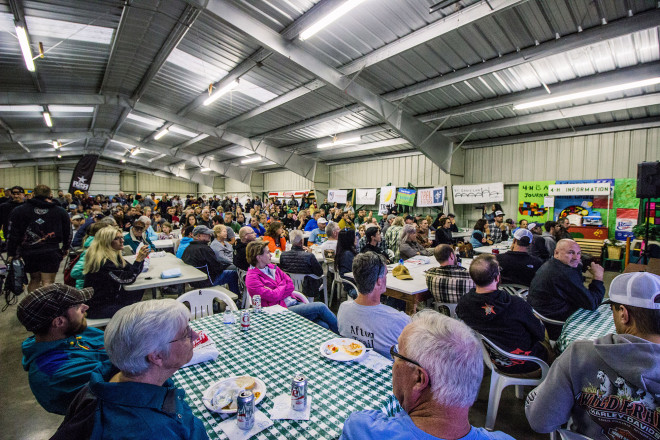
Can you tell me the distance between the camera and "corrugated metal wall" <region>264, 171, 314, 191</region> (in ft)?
54.9

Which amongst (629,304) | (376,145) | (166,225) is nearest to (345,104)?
(376,145)

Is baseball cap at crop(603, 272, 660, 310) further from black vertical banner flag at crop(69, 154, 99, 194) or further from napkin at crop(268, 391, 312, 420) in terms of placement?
black vertical banner flag at crop(69, 154, 99, 194)

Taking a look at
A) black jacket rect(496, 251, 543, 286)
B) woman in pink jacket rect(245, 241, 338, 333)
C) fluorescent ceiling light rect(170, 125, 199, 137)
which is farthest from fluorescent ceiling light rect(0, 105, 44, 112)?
black jacket rect(496, 251, 543, 286)

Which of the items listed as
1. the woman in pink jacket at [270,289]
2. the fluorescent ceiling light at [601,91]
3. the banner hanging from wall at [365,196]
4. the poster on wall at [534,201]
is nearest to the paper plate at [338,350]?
the woman in pink jacket at [270,289]

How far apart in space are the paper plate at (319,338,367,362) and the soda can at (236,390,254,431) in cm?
58

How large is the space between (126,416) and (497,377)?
2.34m

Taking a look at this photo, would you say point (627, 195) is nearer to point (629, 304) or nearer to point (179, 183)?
point (629, 304)

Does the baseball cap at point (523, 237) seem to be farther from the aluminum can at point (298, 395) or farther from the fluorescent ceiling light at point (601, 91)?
the fluorescent ceiling light at point (601, 91)

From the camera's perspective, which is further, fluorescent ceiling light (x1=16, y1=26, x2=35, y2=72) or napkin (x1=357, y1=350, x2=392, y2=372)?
fluorescent ceiling light (x1=16, y1=26, x2=35, y2=72)

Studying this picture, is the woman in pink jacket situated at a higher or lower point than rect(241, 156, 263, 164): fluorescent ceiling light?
lower

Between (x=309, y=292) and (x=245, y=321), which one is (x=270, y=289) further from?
(x=309, y=292)

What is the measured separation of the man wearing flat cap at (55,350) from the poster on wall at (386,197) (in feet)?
38.2

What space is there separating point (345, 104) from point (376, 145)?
3.64 metres

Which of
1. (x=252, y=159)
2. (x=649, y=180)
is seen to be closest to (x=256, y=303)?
(x=649, y=180)
